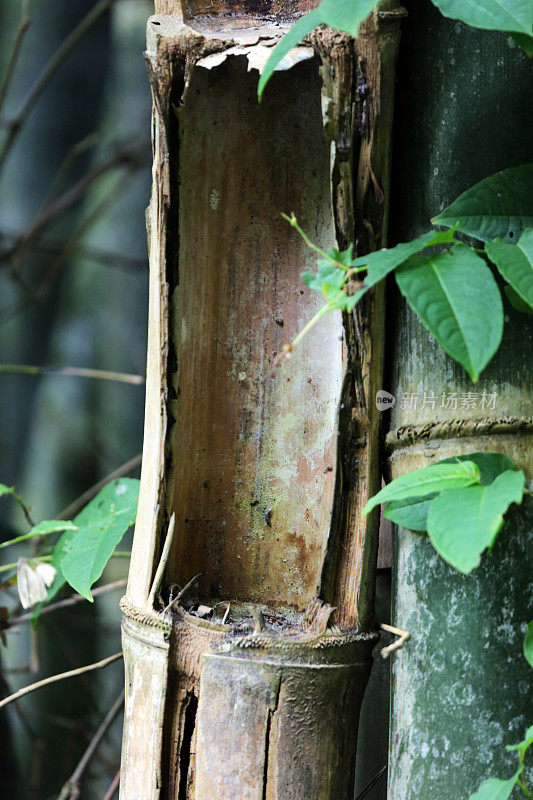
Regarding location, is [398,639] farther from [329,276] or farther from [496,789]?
[329,276]

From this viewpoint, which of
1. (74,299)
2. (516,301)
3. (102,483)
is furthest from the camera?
(74,299)

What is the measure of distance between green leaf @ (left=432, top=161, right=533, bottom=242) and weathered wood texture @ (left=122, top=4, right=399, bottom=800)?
3.9 inches

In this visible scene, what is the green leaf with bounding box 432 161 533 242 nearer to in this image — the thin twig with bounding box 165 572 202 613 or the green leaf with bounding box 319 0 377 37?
the green leaf with bounding box 319 0 377 37

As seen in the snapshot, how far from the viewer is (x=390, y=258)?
53cm

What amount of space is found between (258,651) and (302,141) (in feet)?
1.52

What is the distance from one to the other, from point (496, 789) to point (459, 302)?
326mm

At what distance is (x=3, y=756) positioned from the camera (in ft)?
5.02

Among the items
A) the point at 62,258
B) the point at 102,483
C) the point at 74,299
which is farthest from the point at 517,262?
the point at 74,299

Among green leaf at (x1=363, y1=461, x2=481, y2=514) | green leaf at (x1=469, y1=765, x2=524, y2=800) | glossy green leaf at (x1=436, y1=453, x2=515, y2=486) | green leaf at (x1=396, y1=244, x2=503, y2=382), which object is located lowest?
green leaf at (x1=469, y1=765, x2=524, y2=800)

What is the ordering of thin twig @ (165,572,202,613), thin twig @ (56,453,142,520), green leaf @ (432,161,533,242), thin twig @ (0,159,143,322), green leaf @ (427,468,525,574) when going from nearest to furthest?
green leaf @ (427,468,525,574) → green leaf @ (432,161,533,242) → thin twig @ (165,572,202,613) → thin twig @ (56,453,142,520) → thin twig @ (0,159,143,322)

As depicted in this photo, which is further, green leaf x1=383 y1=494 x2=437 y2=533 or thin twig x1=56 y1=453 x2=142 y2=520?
thin twig x1=56 y1=453 x2=142 y2=520

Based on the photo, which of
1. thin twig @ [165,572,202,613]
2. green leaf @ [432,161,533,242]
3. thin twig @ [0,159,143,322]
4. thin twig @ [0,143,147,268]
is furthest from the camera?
thin twig @ [0,159,143,322]

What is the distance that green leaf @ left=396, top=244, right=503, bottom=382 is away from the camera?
490 mm

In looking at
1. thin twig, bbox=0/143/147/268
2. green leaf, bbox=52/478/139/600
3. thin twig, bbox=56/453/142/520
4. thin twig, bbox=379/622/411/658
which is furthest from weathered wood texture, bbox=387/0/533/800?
thin twig, bbox=0/143/147/268
